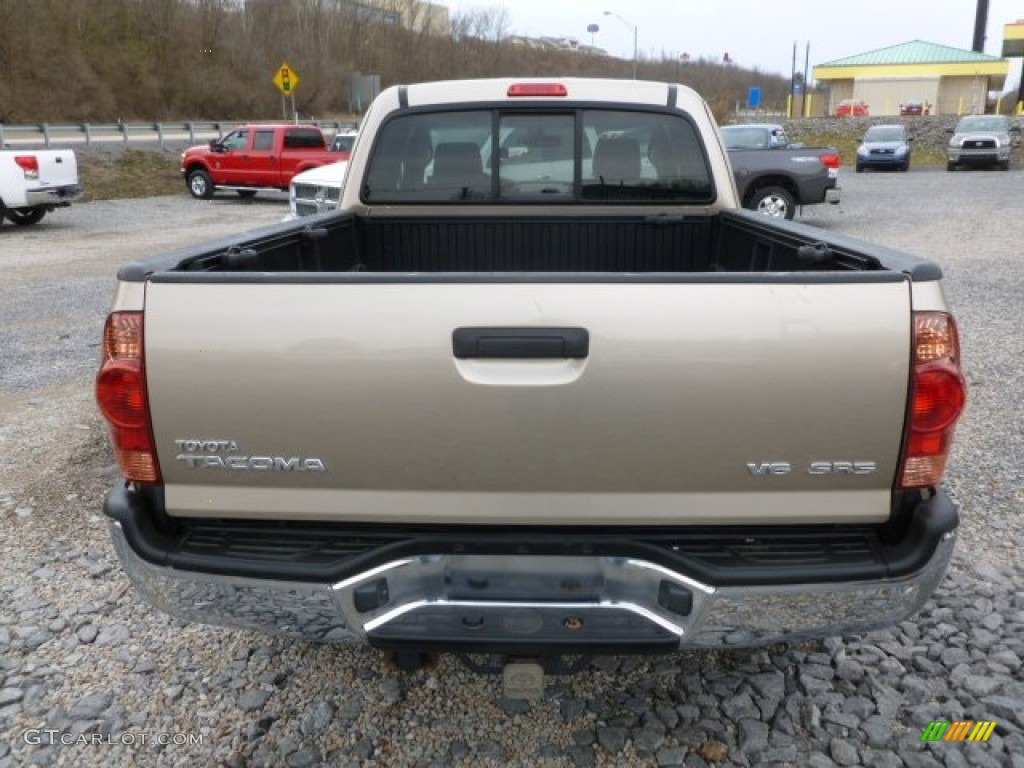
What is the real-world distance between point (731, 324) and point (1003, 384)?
5325 mm

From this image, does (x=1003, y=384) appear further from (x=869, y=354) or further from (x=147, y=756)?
(x=147, y=756)

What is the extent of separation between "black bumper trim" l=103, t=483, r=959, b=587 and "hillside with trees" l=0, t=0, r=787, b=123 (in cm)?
4966

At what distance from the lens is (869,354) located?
2.05m

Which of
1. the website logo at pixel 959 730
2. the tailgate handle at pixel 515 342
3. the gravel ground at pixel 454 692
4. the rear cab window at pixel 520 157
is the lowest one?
the gravel ground at pixel 454 692

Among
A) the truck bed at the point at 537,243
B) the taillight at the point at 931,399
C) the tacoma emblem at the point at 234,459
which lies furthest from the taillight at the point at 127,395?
the taillight at the point at 931,399

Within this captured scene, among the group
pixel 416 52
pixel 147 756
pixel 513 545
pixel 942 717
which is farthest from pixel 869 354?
pixel 416 52

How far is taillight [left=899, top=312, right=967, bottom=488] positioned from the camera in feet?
6.76

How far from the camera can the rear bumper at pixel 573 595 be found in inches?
84.7

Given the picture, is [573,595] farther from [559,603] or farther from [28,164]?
[28,164]

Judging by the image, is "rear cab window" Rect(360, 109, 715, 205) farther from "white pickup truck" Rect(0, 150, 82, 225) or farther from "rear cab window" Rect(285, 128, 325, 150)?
"rear cab window" Rect(285, 128, 325, 150)

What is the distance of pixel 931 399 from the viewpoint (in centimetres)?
209

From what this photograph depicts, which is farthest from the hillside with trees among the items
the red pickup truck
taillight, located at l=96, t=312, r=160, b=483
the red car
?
taillight, located at l=96, t=312, r=160, b=483

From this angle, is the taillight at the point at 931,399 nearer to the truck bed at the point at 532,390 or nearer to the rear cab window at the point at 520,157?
the truck bed at the point at 532,390

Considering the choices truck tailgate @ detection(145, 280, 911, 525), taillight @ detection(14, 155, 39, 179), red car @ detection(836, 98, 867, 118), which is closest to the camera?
Answer: truck tailgate @ detection(145, 280, 911, 525)
